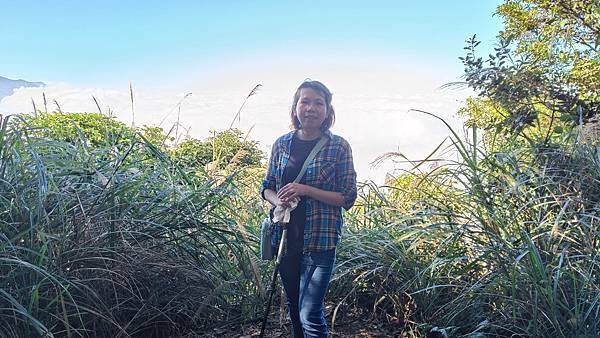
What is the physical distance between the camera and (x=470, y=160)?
349 centimetres

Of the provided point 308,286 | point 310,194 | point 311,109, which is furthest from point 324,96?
point 308,286

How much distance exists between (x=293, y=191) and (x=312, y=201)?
0.16 meters

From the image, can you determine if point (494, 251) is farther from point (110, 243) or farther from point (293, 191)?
point (110, 243)

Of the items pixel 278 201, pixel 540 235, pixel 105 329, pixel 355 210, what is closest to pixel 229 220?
pixel 278 201

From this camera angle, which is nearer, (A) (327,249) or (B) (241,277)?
(A) (327,249)

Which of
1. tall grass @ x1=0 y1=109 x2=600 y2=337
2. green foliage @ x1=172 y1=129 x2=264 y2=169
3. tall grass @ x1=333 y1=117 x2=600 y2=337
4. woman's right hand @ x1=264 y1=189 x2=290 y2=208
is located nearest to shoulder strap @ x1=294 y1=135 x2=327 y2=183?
woman's right hand @ x1=264 y1=189 x2=290 y2=208

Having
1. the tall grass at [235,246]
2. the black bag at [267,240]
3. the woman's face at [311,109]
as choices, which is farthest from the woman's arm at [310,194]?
the tall grass at [235,246]

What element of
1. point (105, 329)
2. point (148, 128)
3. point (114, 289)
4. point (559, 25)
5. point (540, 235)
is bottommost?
point (105, 329)

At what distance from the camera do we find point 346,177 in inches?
119

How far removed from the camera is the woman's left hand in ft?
9.62

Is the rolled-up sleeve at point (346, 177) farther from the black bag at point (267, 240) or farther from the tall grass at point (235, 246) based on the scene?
the tall grass at point (235, 246)

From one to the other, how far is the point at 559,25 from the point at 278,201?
5091 millimetres

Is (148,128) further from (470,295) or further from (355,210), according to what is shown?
(470,295)

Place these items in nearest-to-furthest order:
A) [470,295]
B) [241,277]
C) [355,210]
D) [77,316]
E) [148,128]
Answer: [77,316], [470,295], [241,277], [148,128], [355,210]
